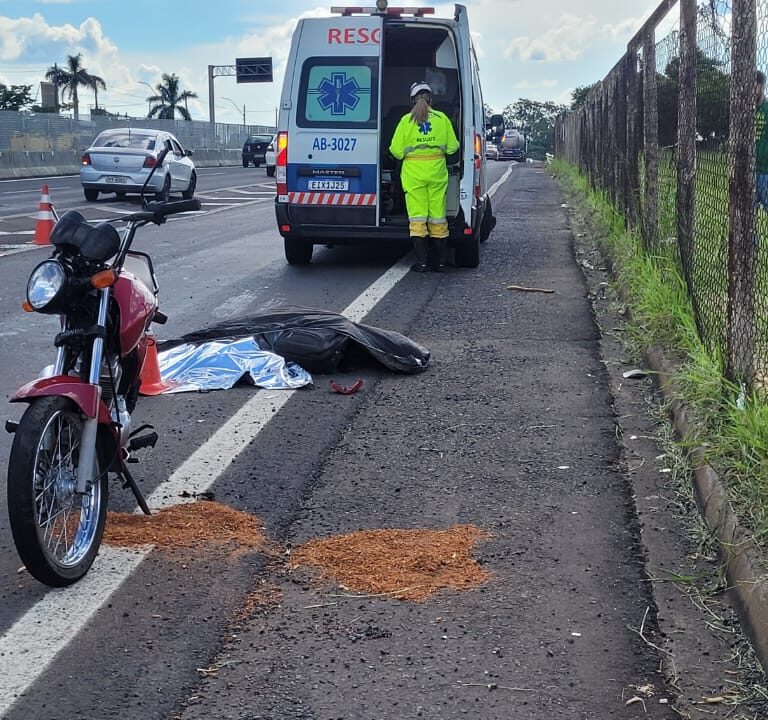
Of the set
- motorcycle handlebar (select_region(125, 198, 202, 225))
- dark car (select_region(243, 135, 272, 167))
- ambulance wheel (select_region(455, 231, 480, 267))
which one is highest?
dark car (select_region(243, 135, 272, 167))

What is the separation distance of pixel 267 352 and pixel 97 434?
299 centimetres

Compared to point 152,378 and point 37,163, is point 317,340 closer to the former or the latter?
point 152,378

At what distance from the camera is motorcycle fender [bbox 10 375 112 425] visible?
3719mm

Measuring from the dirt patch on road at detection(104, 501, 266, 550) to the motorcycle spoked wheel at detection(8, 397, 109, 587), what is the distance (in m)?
0.25

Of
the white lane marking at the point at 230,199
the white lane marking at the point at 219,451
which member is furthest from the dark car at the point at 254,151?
the white lane marking at the point at 219,451

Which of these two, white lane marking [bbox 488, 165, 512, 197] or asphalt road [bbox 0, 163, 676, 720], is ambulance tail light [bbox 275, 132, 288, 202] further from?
white lane marking [bbox 488, 165, 512, 197]

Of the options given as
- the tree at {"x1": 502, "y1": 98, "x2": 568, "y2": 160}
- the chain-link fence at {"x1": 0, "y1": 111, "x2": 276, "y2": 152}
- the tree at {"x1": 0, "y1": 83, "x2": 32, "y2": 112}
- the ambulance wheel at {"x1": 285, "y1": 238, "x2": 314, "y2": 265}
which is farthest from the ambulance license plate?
the tree at {"x1": 502, "y1": 98, "x2": 568, "y2": 160}

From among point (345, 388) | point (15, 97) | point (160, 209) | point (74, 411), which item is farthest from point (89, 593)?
point (15, 97)

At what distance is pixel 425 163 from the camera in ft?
36.7

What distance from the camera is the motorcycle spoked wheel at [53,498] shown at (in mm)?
3574

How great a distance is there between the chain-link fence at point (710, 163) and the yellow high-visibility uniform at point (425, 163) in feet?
5.91

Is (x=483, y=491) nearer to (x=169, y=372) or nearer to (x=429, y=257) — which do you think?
(x=169, y=372)

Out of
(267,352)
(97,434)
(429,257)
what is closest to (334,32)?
(429,257)

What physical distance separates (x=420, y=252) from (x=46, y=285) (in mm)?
7932
